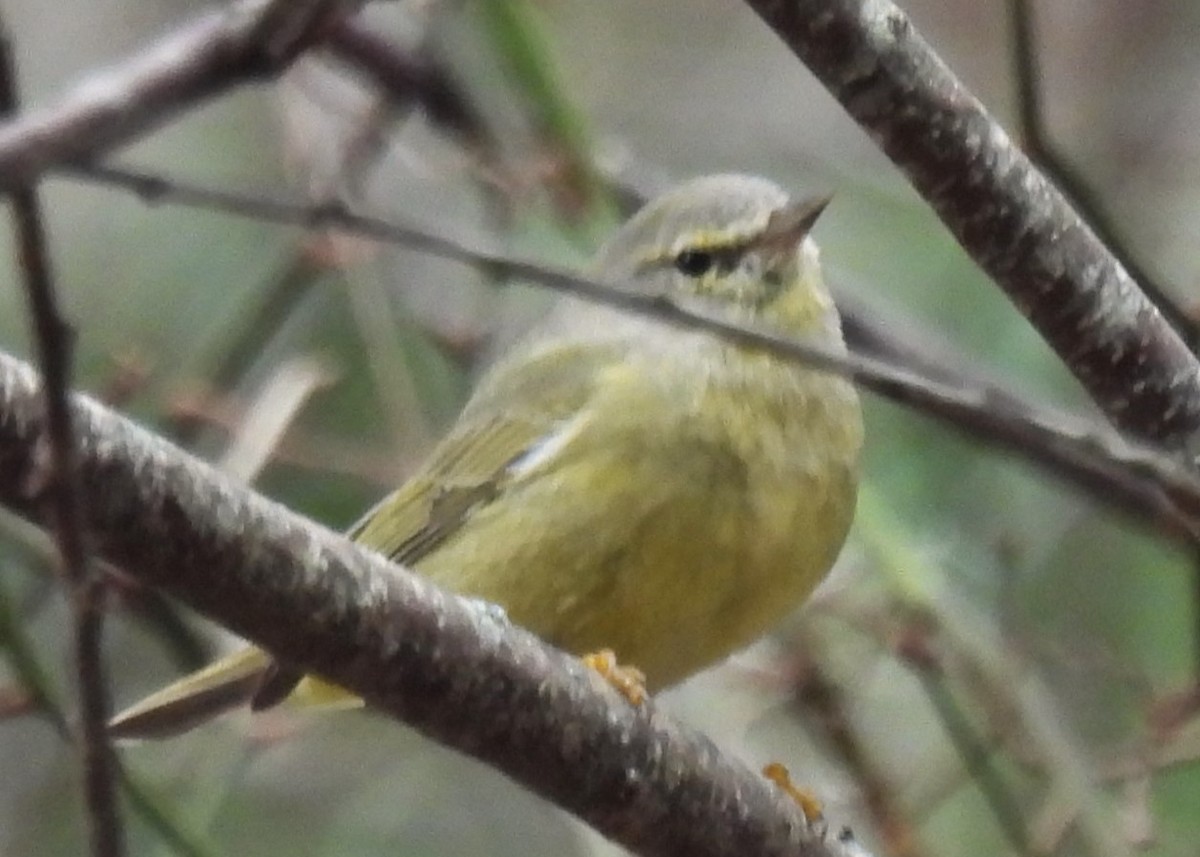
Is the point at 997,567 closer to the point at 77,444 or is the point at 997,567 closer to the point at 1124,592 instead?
the point at 1124,592

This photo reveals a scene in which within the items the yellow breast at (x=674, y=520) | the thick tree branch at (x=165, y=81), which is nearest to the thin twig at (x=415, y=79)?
the yellow breast at (x=674, y=520)

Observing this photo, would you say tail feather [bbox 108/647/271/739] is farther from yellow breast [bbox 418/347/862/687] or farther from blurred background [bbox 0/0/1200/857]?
yellow breast [bbox 418/347/862/687]

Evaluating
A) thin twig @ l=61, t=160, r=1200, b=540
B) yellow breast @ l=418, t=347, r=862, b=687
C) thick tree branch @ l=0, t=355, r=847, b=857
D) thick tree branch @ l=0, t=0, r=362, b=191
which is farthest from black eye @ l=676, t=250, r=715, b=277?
thick tree branch @ l=0, t=0, r=362, b=191

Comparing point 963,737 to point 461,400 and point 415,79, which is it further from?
point 415,79

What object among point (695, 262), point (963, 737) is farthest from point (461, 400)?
point (963, 737)

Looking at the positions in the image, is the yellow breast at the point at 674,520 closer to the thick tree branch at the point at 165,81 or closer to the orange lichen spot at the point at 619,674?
the orange lichen spot at the point at 619,674

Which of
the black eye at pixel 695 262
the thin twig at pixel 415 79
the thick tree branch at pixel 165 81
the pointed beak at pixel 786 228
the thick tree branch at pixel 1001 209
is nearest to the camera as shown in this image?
the thick tree branch at pixel 165 81
